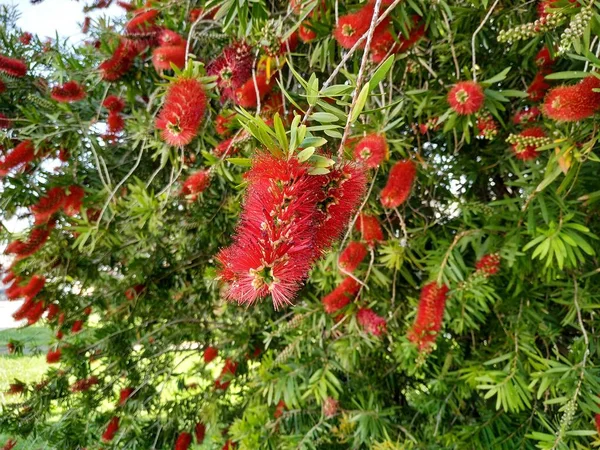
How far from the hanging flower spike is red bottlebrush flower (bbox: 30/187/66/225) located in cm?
108

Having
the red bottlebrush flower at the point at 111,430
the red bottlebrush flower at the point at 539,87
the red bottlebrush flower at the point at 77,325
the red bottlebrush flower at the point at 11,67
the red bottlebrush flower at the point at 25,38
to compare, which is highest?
the red bottlebrush flower at the point at 25,38

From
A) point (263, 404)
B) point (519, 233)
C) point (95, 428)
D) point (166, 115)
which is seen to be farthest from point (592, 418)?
point (95, 428)

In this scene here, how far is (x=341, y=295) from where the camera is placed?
148cm

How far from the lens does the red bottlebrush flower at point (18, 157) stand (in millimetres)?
1509

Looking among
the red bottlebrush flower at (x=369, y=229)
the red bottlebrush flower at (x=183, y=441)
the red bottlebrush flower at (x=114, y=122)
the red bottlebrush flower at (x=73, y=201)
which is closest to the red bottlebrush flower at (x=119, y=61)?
the red bottlebrush flower at (x=114, y=122)

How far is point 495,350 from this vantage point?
4.96 ft

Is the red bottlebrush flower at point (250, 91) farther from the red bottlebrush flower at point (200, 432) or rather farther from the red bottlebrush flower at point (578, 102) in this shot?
the red bottlebrush flower at point (200, 432)

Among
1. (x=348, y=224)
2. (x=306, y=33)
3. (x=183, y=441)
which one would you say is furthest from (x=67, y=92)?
(x=183, y=441)

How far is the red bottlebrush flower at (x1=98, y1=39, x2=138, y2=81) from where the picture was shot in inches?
62.6

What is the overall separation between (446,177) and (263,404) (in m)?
1.06

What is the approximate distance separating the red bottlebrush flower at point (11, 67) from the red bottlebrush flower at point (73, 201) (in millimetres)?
395

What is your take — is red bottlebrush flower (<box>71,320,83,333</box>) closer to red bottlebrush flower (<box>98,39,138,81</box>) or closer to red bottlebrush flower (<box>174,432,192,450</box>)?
red bottlebrush flower (<box>174,432,192,450</box>)

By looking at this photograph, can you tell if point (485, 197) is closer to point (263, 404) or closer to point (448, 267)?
point (448, 267)

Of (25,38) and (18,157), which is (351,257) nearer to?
(18,157)
